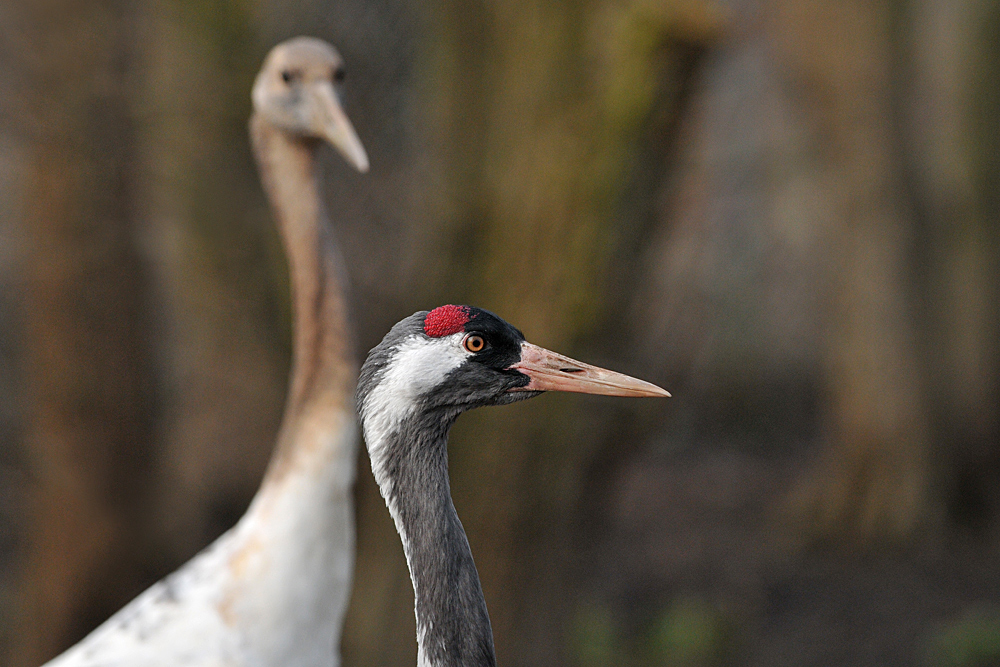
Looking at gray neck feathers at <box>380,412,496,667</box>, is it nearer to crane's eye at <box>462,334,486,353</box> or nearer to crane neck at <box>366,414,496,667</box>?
crane neck at <box>366,414,496,667</box>

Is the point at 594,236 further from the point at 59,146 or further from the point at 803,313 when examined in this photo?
the point at 803,313

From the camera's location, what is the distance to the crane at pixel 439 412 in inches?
61.4

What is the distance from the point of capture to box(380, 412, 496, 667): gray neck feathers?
1.56 meters

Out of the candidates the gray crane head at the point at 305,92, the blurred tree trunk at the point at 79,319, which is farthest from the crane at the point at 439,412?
the blurred tree trunk at the point at 79,319

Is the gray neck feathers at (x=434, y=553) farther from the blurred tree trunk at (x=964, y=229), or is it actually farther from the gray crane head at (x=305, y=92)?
the blurred tree trunk at (x=964, y=229)

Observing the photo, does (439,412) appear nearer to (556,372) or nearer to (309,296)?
(556,372)

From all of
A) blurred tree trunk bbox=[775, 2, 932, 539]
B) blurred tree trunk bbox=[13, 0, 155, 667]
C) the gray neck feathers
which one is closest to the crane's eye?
the gray neck feathers

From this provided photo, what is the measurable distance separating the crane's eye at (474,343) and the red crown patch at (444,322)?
0.9 inches

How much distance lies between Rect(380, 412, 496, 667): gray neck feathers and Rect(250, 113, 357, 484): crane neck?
146 cm

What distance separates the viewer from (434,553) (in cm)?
157

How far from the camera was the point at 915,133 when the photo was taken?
7.48m

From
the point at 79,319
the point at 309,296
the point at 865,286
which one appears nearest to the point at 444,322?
the point at 309,296

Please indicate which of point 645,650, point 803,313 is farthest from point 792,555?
point 803,313

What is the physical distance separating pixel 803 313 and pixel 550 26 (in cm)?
823
